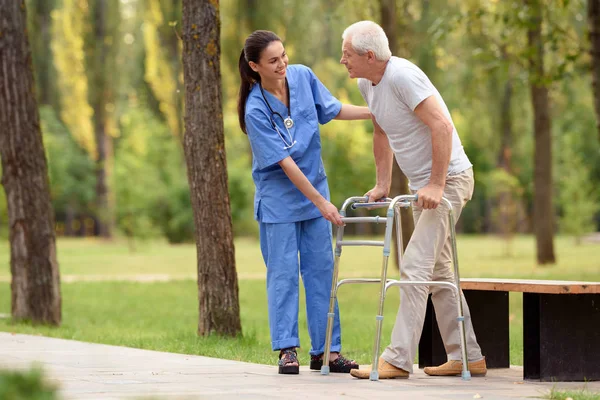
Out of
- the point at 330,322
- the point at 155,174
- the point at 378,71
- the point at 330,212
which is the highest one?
the point at 155,174

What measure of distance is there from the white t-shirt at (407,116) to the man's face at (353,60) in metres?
0.14

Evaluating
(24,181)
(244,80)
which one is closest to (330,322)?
(244,80)

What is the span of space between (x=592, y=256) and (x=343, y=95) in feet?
81.2

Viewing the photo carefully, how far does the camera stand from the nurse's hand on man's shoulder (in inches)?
251

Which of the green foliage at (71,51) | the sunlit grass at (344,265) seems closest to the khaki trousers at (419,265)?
the sunlit grass at (344,265)

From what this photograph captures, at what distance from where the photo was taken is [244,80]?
6871 millimetres

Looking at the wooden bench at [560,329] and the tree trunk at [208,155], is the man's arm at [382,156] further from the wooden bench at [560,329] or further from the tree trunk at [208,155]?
the tree trunk at [208,155]

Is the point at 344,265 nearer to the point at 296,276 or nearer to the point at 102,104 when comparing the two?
the point at 296,276

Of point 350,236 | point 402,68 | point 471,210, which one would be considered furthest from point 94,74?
point 402,68

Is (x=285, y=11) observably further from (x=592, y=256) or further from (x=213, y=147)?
(x=213, y=147)

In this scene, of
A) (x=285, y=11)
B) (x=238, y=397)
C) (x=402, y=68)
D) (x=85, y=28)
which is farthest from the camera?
(x=85, y=28)

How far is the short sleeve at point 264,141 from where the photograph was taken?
6.57 meters

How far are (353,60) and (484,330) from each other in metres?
2.05

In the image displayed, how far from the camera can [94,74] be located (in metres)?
48.2
